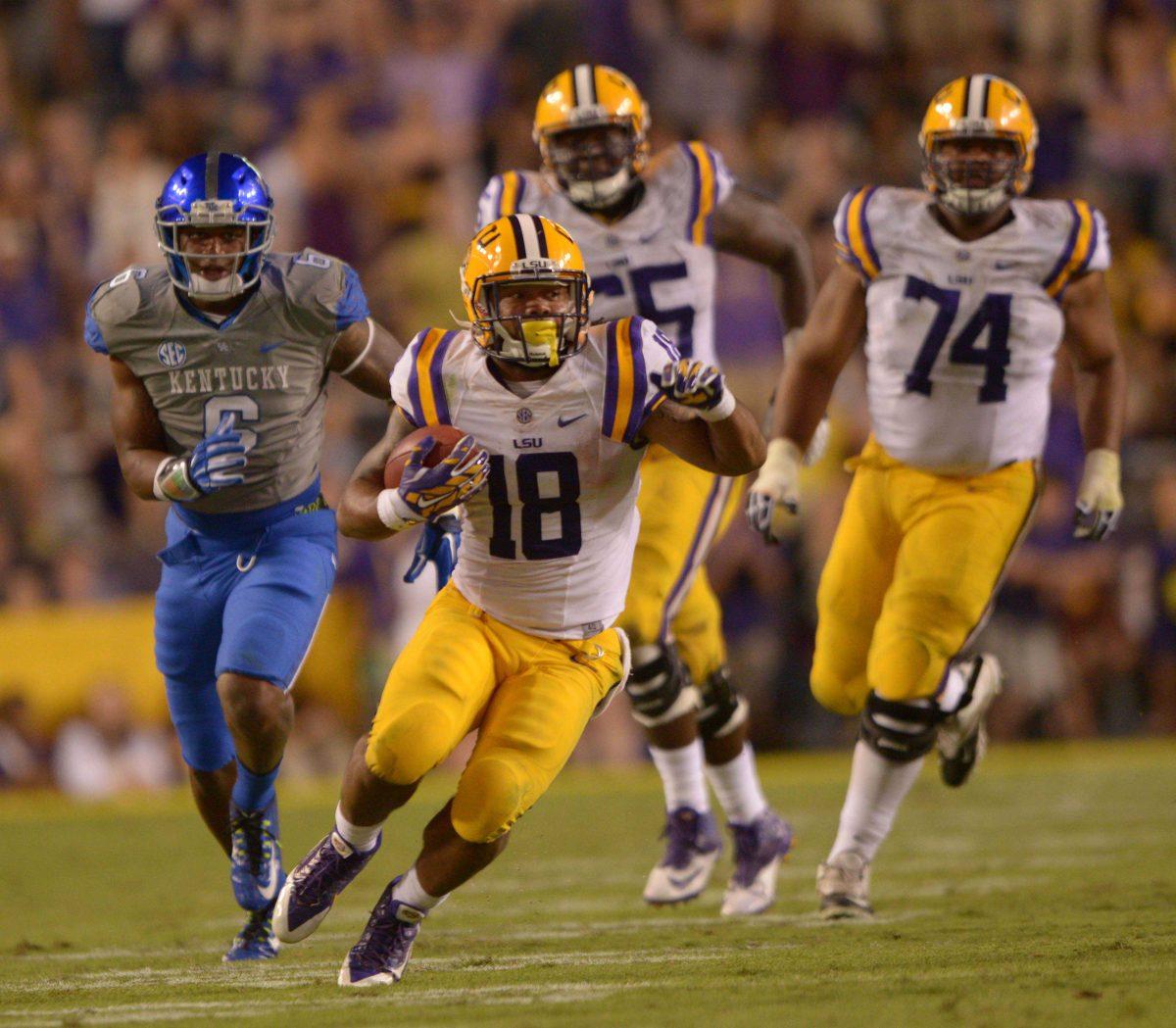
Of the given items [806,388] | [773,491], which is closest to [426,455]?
[773,491]

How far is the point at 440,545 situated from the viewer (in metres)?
4.07

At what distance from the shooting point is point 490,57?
10.4 meters

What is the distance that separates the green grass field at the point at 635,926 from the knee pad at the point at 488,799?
301 millimetres

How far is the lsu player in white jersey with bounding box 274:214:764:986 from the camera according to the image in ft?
12.4

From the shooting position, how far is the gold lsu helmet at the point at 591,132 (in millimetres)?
5285

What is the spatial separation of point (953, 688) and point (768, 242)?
57.2 inches

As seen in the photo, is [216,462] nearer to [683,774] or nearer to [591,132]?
[591,132]

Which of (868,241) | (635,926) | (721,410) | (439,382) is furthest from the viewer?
(868,241)

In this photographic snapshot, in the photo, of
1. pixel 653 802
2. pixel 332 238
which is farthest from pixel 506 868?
pixel 332 238

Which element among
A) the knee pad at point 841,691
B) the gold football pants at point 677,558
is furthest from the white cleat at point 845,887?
the gold football pants at point 677,558

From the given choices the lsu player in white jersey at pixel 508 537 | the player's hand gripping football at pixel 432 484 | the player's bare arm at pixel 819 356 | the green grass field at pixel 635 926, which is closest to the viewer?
the green grass field at pixel 635 926

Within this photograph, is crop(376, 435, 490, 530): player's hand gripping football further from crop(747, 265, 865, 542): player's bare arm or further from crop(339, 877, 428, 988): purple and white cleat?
crop(747, 265, 865, 542): player's bare arm

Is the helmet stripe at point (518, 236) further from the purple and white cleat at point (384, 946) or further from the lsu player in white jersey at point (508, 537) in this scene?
the purple and white cleat at point (384, 946)

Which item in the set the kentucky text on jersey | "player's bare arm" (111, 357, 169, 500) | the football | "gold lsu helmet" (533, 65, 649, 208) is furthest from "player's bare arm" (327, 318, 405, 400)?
"gold lsu helmet" (533, 65, 649, 208)
